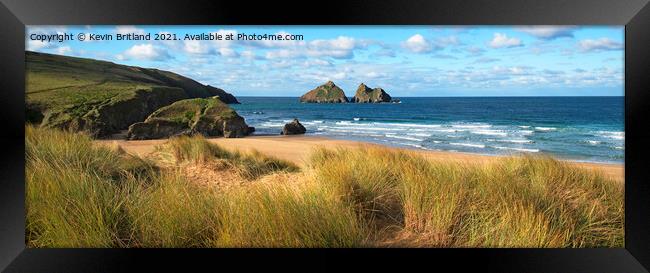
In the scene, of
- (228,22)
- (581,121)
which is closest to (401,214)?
(228,22)

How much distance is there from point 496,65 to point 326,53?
2030 millimetres

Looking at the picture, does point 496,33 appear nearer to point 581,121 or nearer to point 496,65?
point 496,65

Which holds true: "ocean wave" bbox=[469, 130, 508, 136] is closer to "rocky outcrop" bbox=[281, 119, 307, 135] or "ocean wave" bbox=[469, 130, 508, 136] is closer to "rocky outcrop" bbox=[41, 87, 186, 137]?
"rocky outcrop" bbox=[281, 119, 307, 135]

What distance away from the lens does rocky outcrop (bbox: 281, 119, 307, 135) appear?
7.77 meters

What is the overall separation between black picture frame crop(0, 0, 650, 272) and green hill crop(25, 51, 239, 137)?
2076mm

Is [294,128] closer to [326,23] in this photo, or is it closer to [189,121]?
[189,121]

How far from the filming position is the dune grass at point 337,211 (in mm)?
3783

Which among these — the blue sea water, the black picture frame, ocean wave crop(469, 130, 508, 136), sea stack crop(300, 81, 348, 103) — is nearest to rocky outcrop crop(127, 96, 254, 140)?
the blue sea water

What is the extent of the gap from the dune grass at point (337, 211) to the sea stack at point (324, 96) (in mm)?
2068

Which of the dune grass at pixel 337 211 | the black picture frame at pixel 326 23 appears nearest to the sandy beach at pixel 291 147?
the dune grass at pixel 337 211

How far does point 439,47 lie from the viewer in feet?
18.0

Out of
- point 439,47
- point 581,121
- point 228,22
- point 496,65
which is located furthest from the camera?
point 581,121

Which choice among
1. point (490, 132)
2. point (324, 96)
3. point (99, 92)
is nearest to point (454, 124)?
point (490, 132)

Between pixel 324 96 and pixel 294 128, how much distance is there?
1.37m
